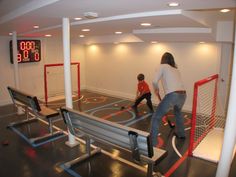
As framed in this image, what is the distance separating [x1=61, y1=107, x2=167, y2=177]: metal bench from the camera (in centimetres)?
288

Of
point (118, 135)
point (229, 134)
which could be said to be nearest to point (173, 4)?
point (229, 134)

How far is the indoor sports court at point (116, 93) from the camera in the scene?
122 inches

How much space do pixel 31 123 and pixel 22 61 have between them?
316 cm

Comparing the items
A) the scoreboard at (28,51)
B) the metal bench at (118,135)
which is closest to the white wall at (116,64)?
the scoreboard at (28,51)

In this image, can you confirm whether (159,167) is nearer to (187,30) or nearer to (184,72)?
(187,30)

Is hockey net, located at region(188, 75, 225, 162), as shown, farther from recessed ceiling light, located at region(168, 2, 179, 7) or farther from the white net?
the white net

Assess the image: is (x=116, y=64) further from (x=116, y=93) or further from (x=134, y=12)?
(x=134, y=12)

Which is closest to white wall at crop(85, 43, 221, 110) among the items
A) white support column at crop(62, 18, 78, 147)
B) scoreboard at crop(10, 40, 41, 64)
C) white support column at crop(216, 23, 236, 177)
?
scoreboard at crop(10, 40, 41, 64)

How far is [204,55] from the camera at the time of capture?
22.4ft

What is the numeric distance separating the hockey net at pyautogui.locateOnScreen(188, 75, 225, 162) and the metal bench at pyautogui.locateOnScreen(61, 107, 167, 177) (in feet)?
4.21

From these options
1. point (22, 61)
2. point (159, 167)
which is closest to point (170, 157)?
point (159, 167)

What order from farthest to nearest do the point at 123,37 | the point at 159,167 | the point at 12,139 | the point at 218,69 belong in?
the point at 123,37 → the point at 218,69 → the point at 12,139 → the point at 159,167

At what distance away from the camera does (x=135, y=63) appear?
28.3 feet

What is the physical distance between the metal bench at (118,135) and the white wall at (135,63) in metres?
4.51
